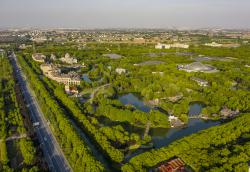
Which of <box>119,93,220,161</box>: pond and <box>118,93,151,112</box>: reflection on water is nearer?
<box>119,93,220,161</box>: pond

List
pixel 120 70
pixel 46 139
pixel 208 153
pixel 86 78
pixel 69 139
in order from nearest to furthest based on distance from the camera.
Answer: pixel 208 153 < pixel 69 139 < pixel 46 139 < pixel 86 78 < pixel 120 70

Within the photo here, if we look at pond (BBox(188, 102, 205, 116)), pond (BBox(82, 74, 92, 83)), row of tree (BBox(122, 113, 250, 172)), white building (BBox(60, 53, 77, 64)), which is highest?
white building (BBox(60, 53, 77, 64))

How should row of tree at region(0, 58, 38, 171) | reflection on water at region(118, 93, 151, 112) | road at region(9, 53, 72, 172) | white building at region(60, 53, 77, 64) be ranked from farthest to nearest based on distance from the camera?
white building at region(60, 53, 77, 64), reflection on water at region(118, 93, 151, 112), road at region(9, 53, 72, 172), row of tree at region(0, 58, 38, 171)

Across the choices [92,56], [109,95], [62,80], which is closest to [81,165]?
[109,95]

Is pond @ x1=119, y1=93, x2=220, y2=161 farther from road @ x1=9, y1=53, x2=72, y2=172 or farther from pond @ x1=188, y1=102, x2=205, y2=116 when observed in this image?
road @ x1=9, y1=53, x2=72, y2=172

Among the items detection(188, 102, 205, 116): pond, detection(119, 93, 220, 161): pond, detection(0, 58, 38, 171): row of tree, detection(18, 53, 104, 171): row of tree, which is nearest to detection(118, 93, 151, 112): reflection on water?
detection(119, 93, 220, 161): pond

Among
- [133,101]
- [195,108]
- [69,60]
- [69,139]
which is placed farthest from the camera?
[69,60]

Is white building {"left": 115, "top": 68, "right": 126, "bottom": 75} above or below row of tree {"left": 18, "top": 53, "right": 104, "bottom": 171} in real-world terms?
above

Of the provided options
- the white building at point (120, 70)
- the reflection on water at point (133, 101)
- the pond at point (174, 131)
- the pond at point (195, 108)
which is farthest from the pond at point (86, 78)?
the pond at point (195, 108)

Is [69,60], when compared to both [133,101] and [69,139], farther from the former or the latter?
[69,139]

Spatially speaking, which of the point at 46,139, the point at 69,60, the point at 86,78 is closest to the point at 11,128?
the point at 46,139
